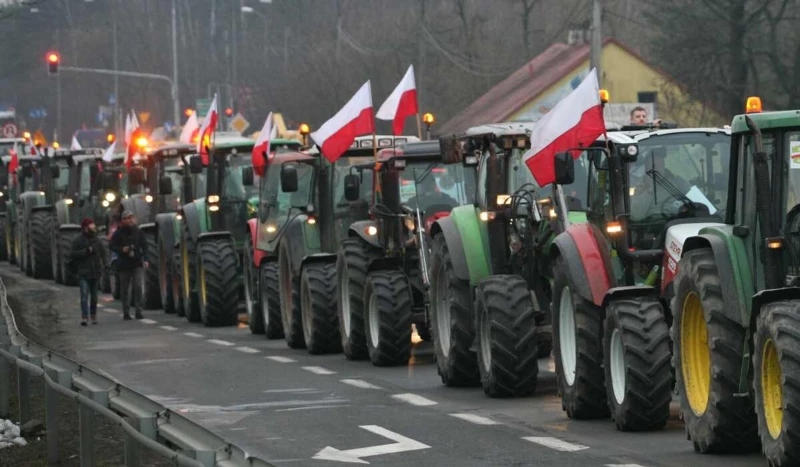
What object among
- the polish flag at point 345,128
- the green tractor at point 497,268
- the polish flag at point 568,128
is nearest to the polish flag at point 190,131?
the polish flag at point 345,128

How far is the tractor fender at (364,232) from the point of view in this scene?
19.8 metres

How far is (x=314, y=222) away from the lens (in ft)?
74.6

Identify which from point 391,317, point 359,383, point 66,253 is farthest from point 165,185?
point 359,383

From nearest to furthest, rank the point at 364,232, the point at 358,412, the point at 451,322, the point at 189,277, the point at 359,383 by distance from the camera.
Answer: the point at 358,412, the point at 451,322, the point at 359,383, the point at 364,232, the point at 189,277

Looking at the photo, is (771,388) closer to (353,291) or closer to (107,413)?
(107,413)

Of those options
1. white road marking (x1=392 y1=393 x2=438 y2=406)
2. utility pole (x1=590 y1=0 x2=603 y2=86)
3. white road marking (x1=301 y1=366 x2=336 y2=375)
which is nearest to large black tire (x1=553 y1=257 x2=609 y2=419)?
white road marking (x1=392 y1=393 x2=438 y2=406)

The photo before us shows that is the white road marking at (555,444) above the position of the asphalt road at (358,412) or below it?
above

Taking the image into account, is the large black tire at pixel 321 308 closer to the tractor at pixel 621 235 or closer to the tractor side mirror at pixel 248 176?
the tractor side mirror at pixel 248 176

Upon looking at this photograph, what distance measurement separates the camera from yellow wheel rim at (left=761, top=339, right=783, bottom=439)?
9.97 m

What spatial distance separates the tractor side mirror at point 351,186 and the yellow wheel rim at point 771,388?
1168 centimetres

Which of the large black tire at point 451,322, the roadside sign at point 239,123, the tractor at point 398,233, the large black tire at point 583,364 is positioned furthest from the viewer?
the roadside sign at point 239,123

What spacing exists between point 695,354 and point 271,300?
12.6 meters

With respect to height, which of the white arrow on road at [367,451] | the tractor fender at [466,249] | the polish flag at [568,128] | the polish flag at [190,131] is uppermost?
the polish flag at [190,131]

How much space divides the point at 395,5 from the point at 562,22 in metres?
7.56
